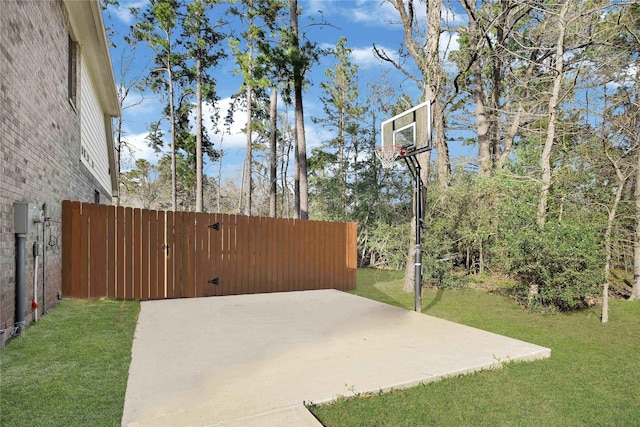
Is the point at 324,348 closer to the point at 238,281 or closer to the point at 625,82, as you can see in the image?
the point at 238,281

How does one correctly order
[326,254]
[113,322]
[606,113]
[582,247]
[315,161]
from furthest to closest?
1. [315,161]
2. [326,254]
3. [606,113]
4. [582,247]
5. [113,322]

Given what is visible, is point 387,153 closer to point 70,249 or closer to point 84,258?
point 84,258

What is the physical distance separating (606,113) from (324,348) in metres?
5.79

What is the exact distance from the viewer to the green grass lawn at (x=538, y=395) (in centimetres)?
223

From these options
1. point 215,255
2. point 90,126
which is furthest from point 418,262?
point 90,126

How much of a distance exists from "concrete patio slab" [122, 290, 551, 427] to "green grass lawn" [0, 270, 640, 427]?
0.13 m

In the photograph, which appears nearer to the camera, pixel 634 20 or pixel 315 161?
pixel 634 20

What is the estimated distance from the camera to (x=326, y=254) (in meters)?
8.18

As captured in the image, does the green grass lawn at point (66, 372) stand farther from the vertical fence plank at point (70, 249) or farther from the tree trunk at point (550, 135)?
the tree trunk at point (550, 135)

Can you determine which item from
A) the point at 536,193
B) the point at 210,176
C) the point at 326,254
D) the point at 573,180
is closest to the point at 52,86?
the point at 326,254

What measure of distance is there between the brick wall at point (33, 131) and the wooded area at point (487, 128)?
6098 mm

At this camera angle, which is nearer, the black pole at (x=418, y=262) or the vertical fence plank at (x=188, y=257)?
the black pole at (x=418, y=262)

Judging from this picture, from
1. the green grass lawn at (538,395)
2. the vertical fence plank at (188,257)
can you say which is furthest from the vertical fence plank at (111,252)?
the green grass lawn at (538,395)

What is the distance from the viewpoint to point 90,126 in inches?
321
